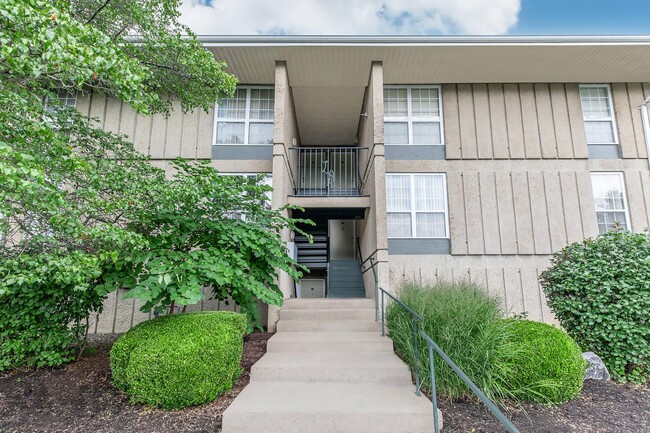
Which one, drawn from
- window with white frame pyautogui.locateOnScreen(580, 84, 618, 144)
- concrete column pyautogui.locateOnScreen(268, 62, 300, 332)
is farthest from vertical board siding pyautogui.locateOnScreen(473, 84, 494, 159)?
concrete column pyautogui.locateOnScreen(268, 62, 300, 332)

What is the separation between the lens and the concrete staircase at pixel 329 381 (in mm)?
3379

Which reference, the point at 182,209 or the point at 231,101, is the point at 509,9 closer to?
the point at 231,101

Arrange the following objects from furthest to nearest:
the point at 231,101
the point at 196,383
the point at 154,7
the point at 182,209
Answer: the point at 231,101 < the point at 154,7 < the point at 182,209 < the point at 196,383

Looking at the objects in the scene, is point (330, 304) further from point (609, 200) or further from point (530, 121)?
point (609, 200)

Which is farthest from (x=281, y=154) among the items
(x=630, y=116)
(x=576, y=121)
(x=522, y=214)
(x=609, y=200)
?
(x=630, y=116)

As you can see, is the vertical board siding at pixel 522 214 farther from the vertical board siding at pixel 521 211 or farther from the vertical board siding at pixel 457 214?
the vertical board siding at pixel 457 214

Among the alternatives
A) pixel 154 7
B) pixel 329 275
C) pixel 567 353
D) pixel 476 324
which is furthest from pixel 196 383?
pixel 329 275

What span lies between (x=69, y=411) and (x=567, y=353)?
5.54 m

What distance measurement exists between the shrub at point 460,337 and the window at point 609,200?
545 centimetres

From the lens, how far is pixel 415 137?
9008 millimetres

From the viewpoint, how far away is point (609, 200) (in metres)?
8.62

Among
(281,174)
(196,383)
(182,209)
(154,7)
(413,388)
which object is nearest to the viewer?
(196,383)

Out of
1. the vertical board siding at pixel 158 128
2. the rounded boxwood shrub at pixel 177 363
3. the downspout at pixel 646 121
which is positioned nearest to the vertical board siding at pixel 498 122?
the downspout at pixel 646 121

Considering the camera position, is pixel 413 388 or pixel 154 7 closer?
pixel 413 388
